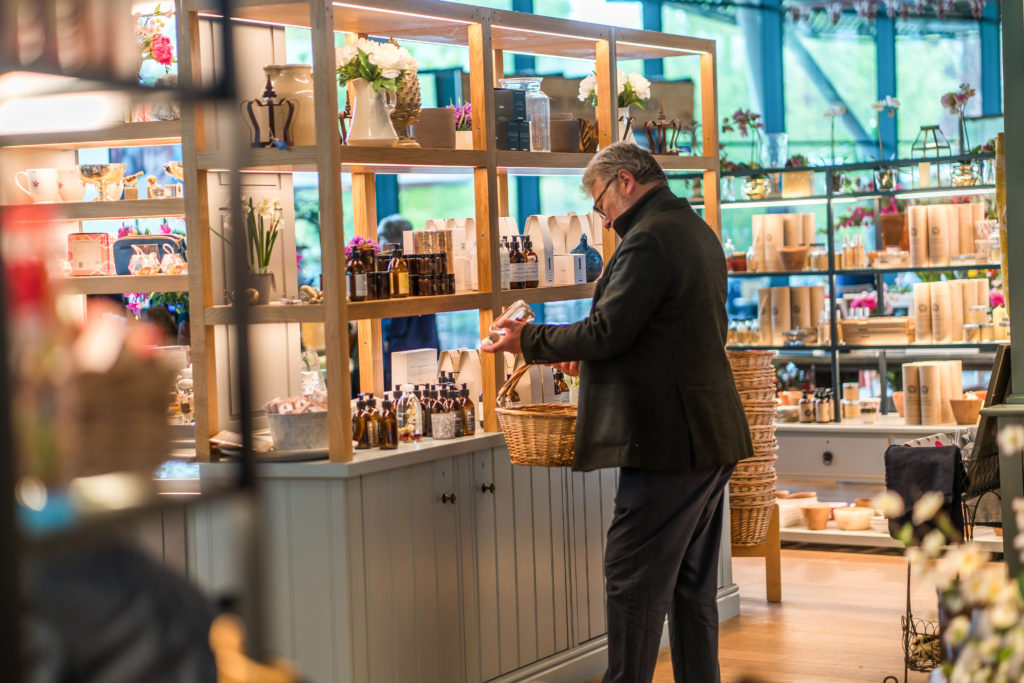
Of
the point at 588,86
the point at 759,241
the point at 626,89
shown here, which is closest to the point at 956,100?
the point at 759,241

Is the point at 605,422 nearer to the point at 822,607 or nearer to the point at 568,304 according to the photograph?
the point at 822,607

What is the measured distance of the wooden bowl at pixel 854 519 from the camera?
6.71 metres

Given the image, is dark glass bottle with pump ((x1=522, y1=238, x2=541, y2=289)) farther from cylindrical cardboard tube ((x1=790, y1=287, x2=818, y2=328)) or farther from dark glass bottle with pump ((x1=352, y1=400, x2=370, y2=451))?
cylindrical cardboard tube ((x1=790, y1=287, x2=818, y2=328))

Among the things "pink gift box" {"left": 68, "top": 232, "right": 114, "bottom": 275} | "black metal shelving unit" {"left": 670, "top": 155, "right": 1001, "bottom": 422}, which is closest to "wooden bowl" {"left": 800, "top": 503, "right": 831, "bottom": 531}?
"black metal shelving unit" {"left": 670, "top": 155, "right": 1001, "bottom": 422}

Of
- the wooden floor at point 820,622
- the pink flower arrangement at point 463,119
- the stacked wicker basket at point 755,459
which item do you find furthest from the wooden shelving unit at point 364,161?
the wooden floor at point 820,622

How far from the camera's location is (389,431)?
398 cm

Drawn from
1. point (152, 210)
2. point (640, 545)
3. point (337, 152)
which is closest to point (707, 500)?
point (640, 545)

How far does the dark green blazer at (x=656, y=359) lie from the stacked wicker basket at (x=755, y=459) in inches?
59.5

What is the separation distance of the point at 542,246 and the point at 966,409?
3076 millimetres

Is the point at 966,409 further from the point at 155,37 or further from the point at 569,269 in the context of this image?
the point at 155,37

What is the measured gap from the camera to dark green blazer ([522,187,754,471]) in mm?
3668

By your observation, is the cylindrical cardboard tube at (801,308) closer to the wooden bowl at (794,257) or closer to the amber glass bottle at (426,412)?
the wooden bowl at (794,257)

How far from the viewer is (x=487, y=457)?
4312 mm

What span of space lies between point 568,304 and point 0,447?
8976 mm
